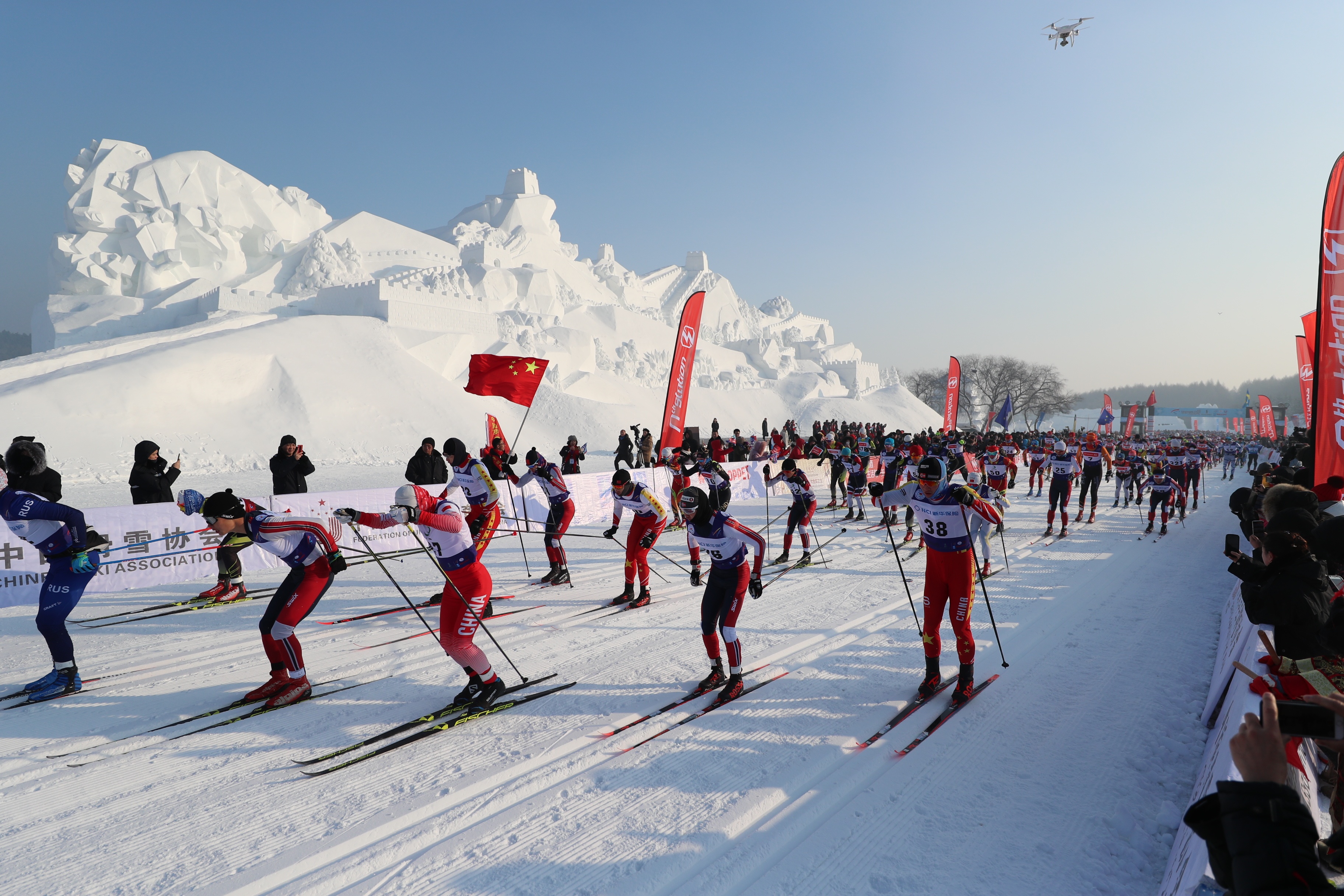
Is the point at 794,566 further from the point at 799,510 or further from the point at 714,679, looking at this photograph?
the point at 714,679

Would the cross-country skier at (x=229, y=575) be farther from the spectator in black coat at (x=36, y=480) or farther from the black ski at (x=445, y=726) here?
the black ski at (x=445, y=726)

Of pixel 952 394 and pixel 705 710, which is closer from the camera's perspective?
pixel 705 710

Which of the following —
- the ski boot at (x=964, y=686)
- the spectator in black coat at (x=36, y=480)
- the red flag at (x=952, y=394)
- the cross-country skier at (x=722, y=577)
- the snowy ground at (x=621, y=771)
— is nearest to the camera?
the snowy ground at (x=621, y=771)

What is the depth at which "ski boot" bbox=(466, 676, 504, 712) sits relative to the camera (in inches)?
212

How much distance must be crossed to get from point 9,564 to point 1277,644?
12.8 meters

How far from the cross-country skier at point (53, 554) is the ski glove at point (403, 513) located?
2.57 metres

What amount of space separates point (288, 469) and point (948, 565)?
10143 millimetres

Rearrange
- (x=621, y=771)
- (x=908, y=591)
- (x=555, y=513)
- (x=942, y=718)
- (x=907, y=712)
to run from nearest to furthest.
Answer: (x=621, y=771) < (x=942, y=718) < (x=907, y=712) < (x=908, y=591) < (x=555, y=513)

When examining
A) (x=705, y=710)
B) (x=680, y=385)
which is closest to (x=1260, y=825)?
(x=705, y=710)

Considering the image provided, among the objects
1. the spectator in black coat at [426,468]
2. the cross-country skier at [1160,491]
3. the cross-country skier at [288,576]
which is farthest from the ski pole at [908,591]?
the spectator in black coat at [426,468]

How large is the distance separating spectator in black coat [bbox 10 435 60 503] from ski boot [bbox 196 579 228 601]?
213cm

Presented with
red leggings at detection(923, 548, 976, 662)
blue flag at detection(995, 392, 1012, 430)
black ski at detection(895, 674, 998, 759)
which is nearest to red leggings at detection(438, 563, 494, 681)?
black ski at detection(895, 674, 998, 759)

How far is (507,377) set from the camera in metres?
13.5

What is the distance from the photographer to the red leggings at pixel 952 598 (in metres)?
5.65
